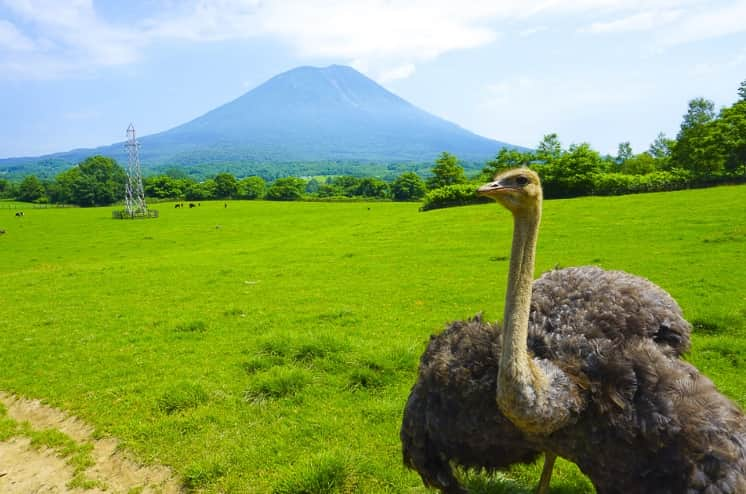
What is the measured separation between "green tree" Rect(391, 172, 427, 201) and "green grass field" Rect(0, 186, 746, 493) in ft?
194

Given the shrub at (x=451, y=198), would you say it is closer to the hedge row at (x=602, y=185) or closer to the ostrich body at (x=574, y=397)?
the hedge row at (x=602, y=185)

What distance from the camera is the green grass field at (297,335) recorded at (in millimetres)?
5621

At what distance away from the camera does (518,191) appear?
10.5 feet

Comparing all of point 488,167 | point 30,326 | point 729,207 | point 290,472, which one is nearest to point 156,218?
point 488,167

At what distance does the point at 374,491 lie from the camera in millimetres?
4867

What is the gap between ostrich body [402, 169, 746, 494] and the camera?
321 centimetres

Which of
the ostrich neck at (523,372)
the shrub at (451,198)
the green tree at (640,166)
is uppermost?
the green tree at (640,166)

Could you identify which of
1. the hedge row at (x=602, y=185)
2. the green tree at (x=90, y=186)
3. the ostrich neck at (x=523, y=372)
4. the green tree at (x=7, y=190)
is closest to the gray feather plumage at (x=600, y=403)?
the ostrich neck at (x=523, y=372)

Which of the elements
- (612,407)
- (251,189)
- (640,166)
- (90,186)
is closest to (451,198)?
(640,166)

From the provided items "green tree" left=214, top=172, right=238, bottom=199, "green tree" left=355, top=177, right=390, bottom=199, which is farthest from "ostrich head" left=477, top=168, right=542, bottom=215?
"green tree" left=214, top=172, right=238, bottom=199

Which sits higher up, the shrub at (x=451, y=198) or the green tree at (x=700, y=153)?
the green tree at (x=700, y=153)

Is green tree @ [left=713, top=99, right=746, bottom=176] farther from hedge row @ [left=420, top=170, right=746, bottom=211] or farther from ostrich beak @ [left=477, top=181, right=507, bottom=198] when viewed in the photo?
ostrich beak @ [left=477, top=181, right=507, bottom=198]

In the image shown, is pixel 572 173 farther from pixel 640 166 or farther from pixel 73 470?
pixel 73 470

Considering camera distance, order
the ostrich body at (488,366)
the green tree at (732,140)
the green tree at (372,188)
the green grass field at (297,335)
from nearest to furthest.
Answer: the ostrich body at (488,366), the green grass field at (297,335), the green tree at (732,140), the green tree at (372,188)
